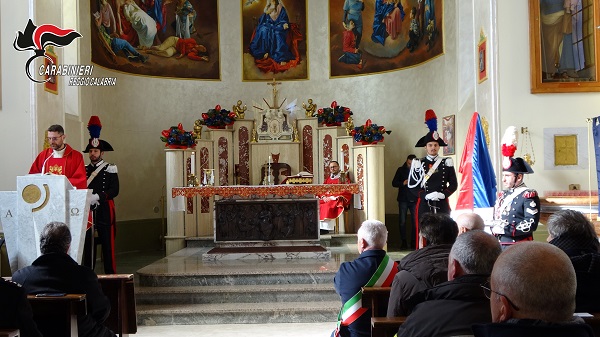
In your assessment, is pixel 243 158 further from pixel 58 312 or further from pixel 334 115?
pixel 58 312

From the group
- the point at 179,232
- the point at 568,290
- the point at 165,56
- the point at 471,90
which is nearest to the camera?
the point at 568,290

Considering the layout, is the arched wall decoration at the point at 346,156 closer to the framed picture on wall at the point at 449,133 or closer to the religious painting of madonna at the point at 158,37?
the framed picture on wall at the point at 449,133

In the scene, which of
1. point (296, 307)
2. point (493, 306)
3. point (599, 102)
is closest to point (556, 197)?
point (599, 102)

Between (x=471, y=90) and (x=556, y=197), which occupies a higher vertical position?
(x=471, y=90)

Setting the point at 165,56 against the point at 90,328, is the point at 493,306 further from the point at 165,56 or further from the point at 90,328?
the point at 165,56

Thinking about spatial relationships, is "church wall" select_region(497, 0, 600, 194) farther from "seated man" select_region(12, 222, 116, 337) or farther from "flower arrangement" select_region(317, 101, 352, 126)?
"seated man" select_region(12, 222, 116, 337)

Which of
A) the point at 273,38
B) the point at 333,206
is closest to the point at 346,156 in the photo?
the point at 333,206

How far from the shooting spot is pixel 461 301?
2.93 m

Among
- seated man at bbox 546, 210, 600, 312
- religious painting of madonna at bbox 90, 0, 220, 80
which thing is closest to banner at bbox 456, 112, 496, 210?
seated man at bbox 546, 210, 600, 312

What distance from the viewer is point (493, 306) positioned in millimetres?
2268

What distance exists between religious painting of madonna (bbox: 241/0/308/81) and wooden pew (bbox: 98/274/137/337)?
419 inches

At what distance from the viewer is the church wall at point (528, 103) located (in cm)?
946

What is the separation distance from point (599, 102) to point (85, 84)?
8272mm

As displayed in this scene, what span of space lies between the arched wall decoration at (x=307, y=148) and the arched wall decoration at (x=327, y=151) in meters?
0.27
